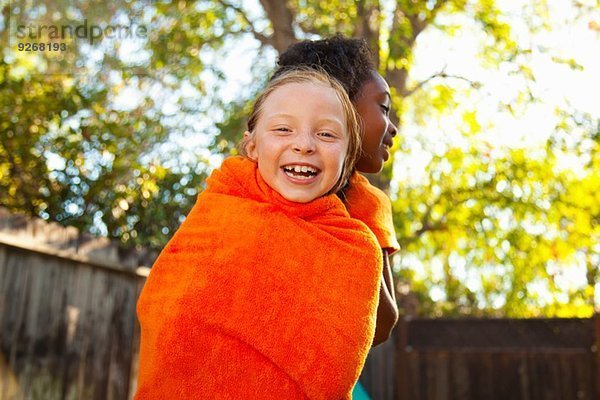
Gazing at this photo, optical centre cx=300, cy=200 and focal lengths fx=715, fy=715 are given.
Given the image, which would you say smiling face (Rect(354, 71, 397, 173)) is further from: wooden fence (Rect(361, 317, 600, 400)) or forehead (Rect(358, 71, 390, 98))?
wooden fence (Rect(361, 317, 600, 400))

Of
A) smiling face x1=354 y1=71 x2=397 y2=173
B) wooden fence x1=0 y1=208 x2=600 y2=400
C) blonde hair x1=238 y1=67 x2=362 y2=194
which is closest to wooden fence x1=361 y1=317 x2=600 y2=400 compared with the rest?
wooden fence x1=0 y1=208 x2=600 y2=400

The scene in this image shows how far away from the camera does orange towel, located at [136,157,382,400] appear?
1505 millimetres

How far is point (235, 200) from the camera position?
1658mm

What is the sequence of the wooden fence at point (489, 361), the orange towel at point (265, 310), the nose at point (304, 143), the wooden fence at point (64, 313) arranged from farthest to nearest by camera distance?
the wooden fence at point (489, 361) → the wooden fence at point (64, 313) → the nose at point (304, 143) → the orange towel at point (265, 310)

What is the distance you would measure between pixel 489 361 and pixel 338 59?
6.88m

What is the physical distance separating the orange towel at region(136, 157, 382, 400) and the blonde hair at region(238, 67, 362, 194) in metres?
0.22

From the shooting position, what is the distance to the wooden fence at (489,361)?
25.6 ft

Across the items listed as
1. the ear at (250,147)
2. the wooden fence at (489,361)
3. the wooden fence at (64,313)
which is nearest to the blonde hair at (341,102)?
the ear at (250,147)

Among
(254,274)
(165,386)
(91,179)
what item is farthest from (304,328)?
(91,179)

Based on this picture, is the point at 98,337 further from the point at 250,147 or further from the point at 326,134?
the point at 326,134

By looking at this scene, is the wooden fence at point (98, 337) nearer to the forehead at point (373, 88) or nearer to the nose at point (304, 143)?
the forehead at point (373, 88)

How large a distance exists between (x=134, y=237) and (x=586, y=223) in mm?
5335

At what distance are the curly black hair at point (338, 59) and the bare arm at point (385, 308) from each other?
497 mm

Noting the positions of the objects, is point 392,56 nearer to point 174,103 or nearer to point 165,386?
point 174,103
